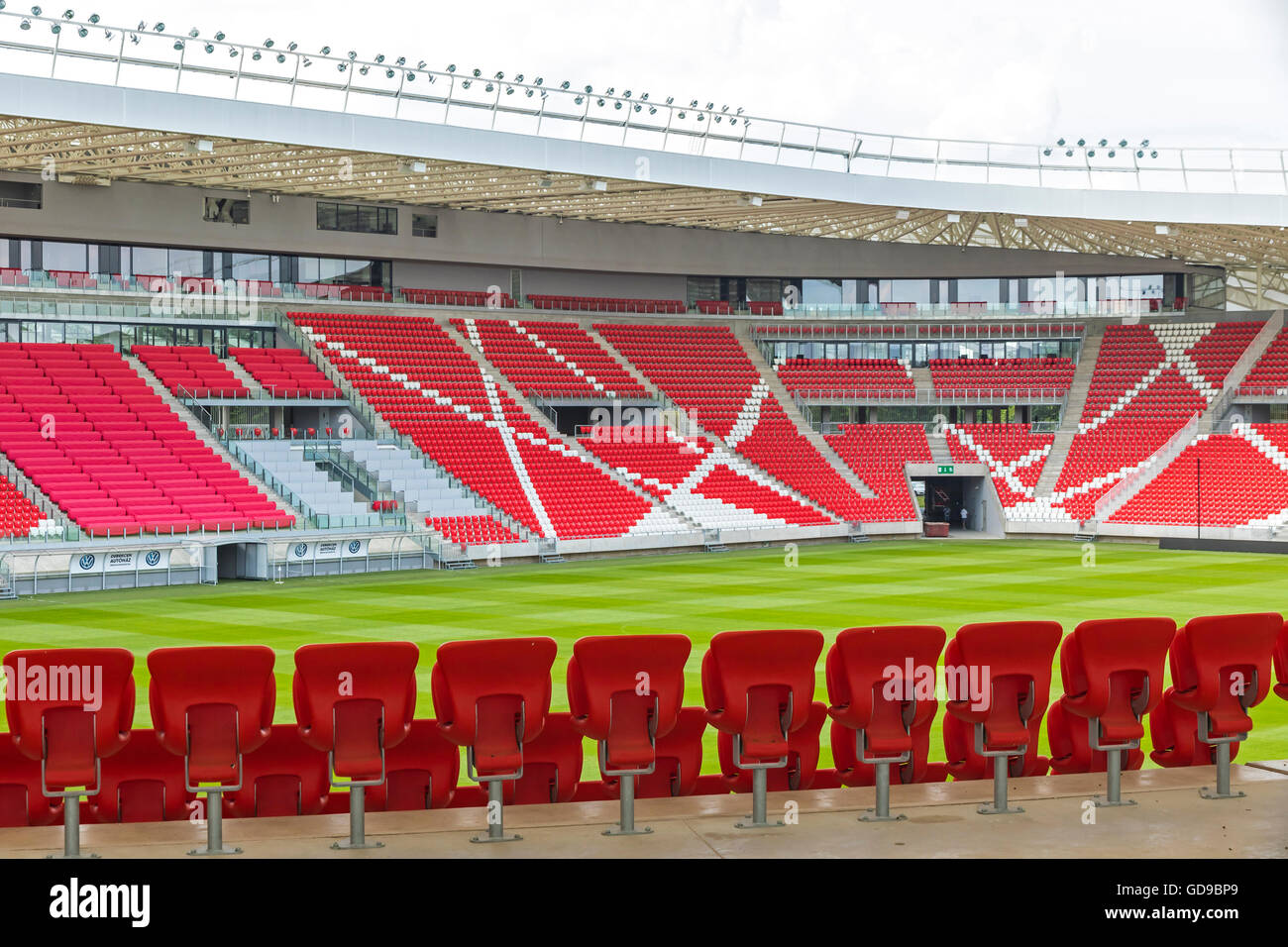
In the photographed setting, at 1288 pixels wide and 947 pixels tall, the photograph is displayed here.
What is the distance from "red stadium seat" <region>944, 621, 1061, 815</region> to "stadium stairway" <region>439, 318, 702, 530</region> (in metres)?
32.4

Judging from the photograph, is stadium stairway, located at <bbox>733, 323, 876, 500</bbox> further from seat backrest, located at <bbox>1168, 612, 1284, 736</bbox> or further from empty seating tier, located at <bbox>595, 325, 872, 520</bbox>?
seat backrest, located at <bbox>1168, 612, 1284, 736</bbox>

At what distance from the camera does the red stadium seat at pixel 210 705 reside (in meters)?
6.23

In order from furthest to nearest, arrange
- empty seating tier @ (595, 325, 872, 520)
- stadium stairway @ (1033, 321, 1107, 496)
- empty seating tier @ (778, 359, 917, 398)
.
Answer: empty seating tier @ (778, 359, 917, 398)
stadium stairway @ (1033, 321, 1107, 496)
empty seating tier @ (595, 325, 872, 520)

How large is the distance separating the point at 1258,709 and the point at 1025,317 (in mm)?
39344

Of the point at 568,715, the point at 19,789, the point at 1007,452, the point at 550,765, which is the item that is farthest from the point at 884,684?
the point at 1007,452

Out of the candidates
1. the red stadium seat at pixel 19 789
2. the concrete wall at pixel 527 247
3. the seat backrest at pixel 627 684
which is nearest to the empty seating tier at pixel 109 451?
the concrete wall at pixel 527 247

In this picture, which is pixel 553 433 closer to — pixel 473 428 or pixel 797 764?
pixel 473 428

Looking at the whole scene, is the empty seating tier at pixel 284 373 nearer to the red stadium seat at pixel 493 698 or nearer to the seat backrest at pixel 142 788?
the seat backrest at pixel 142 788

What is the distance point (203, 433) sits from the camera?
36156 mm

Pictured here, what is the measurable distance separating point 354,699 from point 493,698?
63 centimetres

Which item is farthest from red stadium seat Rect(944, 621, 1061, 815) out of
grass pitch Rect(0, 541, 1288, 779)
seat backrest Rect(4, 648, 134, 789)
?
grass pitch Rect(0, 541, 1288, 779)

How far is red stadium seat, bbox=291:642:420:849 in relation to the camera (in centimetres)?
638

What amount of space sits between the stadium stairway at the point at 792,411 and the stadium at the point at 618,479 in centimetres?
27
